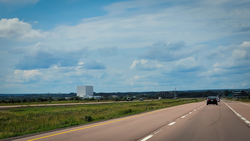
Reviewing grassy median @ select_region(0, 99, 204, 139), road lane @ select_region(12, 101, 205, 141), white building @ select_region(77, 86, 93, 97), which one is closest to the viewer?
road lane @ select_region(12, 101, 205, 141)

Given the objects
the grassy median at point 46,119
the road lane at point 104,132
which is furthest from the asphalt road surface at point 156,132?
the grassy median at point 46,119

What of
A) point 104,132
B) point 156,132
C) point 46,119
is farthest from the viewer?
point 46,119

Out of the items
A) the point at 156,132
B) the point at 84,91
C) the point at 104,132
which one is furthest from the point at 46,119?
the point at 84,91

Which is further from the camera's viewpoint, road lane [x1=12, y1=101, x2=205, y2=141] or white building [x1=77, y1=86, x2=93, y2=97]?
white building [x1=77, y1=86, x2=93, y2=97]

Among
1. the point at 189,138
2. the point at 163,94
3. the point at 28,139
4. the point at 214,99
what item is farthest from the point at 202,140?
the point at 163,94

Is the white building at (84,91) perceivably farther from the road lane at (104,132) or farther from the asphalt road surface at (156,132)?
the road lane at (104,132)

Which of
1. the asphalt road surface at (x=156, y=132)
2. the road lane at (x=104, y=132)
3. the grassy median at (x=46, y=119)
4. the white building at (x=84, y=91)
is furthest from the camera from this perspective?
the white building at (x=84, y=91)

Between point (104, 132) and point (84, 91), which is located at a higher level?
point (84, 91)

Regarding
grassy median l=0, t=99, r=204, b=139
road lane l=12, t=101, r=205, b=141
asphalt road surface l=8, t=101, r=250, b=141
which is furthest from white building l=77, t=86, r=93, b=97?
road lane l=12, t=101, r=205, b=141

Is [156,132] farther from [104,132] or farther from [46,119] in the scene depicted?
[46,119]

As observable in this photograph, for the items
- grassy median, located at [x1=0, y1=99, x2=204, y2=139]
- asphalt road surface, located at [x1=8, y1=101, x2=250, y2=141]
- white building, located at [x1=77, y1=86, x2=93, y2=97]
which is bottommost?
grassy median, located at [x1=0, y1=99, x2=204, y2=139]

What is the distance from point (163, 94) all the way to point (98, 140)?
18799cm

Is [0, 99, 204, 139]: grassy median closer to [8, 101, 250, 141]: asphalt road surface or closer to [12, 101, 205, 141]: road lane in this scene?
[12, 101, 205, 141]: road lane

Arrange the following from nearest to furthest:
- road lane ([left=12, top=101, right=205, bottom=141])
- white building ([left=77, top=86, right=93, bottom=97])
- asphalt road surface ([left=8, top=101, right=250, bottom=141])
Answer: asphalt road surface ([left=8, top=101, right=250, bottom=141]) < road lane ([left=12, top=101, right=205, bottom=141]) < white building ([left=77, top=86, right=93, bottom=97])
